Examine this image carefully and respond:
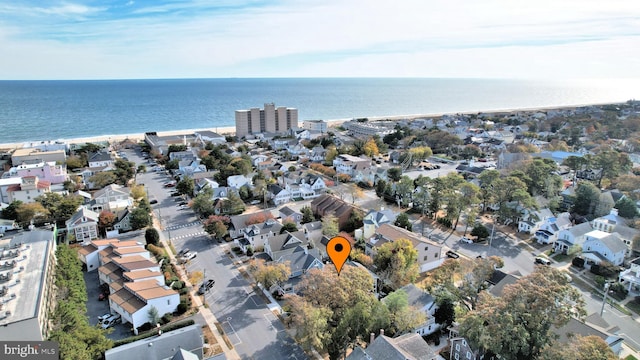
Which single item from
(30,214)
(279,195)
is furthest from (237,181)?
(30,214)

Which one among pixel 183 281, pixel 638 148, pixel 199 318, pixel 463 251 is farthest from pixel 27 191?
pixel 638 148

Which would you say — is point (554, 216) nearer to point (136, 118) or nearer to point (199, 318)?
point (199, 318)

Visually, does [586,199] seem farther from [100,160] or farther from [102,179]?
[100,160]

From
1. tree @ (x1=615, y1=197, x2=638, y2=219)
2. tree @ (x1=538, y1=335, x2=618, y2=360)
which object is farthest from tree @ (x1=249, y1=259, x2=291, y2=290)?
tree @ (x1=615, y1=197, x2=638, y2=219)

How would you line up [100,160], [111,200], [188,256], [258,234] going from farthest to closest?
[100,160]
[111,200]
[258,234]
[188,256]

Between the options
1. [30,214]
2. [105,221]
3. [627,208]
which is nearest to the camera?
[105,221]

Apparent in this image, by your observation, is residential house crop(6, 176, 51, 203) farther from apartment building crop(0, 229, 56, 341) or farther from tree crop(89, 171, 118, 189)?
apartment building crop(0, 229, 56, 341)

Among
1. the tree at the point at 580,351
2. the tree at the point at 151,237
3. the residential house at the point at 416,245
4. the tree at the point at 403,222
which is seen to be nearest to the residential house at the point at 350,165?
the tree at the point at 403,222
